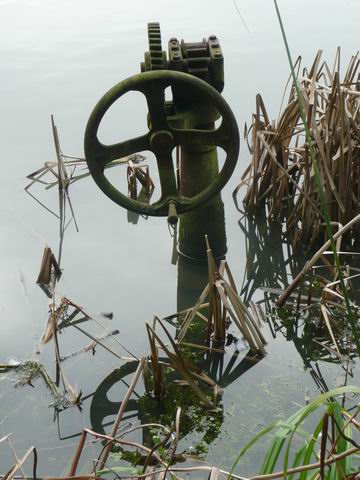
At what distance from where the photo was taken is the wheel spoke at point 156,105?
3504 mm

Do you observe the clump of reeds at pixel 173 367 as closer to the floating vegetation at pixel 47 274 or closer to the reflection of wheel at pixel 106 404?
the reflection of wheel at pixel 106 404

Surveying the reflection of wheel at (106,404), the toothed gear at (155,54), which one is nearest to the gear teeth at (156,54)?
the toothed gear at (155,54)

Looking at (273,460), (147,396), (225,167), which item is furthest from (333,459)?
(225,167)

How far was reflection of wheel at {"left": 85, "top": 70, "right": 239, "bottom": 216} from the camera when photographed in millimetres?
3496

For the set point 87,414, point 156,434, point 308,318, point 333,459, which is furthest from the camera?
point 308,318

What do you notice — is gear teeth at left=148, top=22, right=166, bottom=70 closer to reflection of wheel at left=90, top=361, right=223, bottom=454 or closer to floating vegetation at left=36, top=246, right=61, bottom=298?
floating vegetation at left=36, top=246, right=61, bottom=298

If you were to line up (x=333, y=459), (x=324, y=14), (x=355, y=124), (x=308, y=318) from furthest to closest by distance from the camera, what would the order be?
(x=324, y=14)
(x=355, y=124)
(x=308, y=318)
(x=333, y=459)

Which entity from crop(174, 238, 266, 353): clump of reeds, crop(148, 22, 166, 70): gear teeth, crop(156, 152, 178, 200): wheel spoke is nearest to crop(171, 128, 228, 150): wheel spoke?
crop(156, 152, 178, 200): wheel spoke

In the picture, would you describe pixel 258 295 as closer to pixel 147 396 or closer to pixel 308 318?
pixel 308 318

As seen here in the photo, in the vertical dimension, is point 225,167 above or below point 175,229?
above

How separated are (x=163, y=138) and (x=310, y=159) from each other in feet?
2.38

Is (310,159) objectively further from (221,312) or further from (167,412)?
(167,412)

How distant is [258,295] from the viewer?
3883mm

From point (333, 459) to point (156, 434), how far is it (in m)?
1.10
